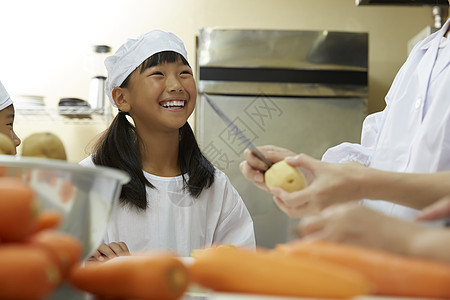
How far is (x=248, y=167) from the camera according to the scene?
86 cm

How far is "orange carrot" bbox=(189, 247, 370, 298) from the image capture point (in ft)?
1.23

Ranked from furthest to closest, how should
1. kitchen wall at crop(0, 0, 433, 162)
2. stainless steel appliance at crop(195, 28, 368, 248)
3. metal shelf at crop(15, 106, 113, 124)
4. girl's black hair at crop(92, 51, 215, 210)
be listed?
kitchen wall at crop(0, 0, 433, 162) → metal shelf at crop(15, 106, 113, 124) → stainless steel appliance at crop(195, 28, 368, 248) → girl's black hair at crop(92, 51, 215, 210)

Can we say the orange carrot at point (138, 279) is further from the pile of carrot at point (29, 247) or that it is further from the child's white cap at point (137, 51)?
the child's white cap at point (137, 51)

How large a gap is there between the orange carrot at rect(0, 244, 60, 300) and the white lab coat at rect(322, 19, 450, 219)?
69cm

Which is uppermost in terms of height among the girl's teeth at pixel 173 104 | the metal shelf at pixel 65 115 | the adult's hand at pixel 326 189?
the girl's teeth at pixel 173 104

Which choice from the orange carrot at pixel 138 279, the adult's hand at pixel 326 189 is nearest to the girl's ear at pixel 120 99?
the adult's hand at pixel 326 189

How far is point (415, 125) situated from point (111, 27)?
82.6 inches

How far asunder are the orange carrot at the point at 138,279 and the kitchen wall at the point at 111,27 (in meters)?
2.37

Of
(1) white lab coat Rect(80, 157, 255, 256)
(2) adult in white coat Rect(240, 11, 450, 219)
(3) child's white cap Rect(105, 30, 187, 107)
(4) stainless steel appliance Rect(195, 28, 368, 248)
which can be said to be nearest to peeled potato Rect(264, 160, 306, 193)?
(2) adult in white coat Rect(240, 11, 450, 219)

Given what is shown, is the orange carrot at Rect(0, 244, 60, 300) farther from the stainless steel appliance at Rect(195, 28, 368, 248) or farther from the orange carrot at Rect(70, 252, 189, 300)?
the stainless steel appliance at Rect(195, 28, 368, 248)

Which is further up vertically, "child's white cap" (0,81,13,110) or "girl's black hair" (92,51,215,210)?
"child's white cap" (0,81,13,110)

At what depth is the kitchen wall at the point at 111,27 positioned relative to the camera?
8.96 feet

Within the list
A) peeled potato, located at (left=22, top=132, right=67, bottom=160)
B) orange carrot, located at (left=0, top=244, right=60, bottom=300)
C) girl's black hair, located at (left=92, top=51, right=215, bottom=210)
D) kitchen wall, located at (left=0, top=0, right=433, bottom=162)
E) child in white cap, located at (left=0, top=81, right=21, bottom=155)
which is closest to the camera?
orange carrot, located at (left=0, top=244, right=60, bottom=300)

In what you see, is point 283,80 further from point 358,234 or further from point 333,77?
point 358,234
